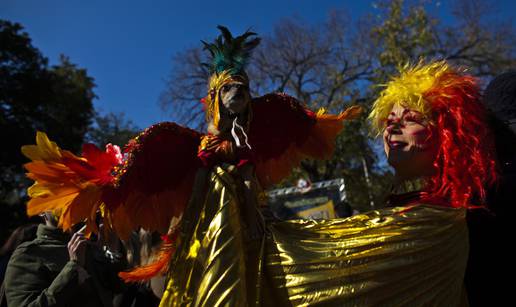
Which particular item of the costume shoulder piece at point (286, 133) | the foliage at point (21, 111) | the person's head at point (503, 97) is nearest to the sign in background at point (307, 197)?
the costume shoulder piece at point (286, 133)

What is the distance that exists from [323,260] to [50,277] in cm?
192

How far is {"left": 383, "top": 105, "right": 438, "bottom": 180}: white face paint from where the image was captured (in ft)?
7.01

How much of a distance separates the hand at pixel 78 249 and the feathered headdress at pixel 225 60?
1147mm

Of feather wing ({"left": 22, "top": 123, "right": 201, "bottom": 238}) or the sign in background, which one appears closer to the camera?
feather wing ({"left": 22, "top": 123, "right": 201, "bottom": 238})

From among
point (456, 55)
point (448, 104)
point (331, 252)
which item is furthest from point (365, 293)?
point (456, 55)

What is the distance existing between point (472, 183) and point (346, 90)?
542 inches

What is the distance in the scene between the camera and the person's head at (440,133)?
199 centimetres

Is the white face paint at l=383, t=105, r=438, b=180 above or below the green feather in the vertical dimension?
below

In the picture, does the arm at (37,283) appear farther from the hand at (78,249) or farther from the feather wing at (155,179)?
the feather wing at (155,179)

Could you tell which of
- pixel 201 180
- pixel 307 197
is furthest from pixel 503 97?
pixel 307 197

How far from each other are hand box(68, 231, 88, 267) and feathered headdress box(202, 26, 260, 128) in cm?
115

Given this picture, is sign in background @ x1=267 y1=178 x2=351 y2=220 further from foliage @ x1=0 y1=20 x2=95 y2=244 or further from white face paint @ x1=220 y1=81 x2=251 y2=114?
foliage @ x1=0 y1=20 x2=95 y2=244

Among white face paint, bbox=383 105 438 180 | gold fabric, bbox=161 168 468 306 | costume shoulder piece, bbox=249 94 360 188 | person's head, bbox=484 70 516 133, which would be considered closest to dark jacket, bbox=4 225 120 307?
gold fabric, bbox=161 168 468 306

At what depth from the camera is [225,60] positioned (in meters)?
2.45
